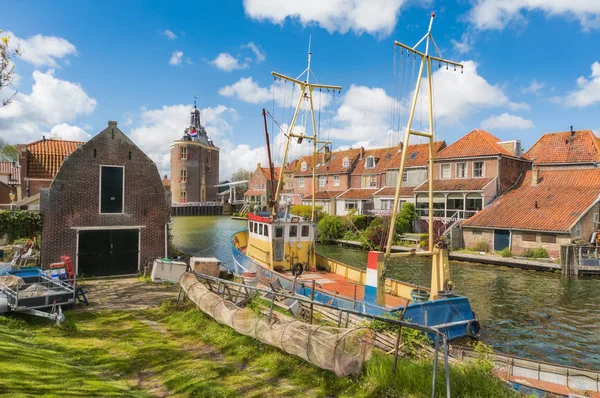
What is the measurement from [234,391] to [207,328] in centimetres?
386

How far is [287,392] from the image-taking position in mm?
7797

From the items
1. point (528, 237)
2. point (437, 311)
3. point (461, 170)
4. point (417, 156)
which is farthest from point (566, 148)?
point (437, 311)

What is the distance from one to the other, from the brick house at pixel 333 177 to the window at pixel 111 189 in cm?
3850

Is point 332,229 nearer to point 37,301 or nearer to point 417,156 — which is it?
point 417,156

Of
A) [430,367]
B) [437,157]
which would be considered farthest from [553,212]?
[430,367]

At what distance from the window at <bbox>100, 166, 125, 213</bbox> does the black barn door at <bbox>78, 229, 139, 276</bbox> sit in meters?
1.13

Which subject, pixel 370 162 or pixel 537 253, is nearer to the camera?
pixel 537 253

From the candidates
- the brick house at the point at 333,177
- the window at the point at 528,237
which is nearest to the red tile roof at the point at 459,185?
the window at the point at 528,237

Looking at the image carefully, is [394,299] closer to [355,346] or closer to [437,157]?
[355,346]

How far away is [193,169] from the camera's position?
340 ft

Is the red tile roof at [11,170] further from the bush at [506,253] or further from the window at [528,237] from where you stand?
the window at [528,237]

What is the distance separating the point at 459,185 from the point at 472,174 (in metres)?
2.09

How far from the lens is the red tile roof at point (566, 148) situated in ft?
133

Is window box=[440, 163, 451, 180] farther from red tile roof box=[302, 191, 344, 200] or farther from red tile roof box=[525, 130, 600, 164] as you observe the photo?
red tile roof box=[302, 191, 344, 200]
